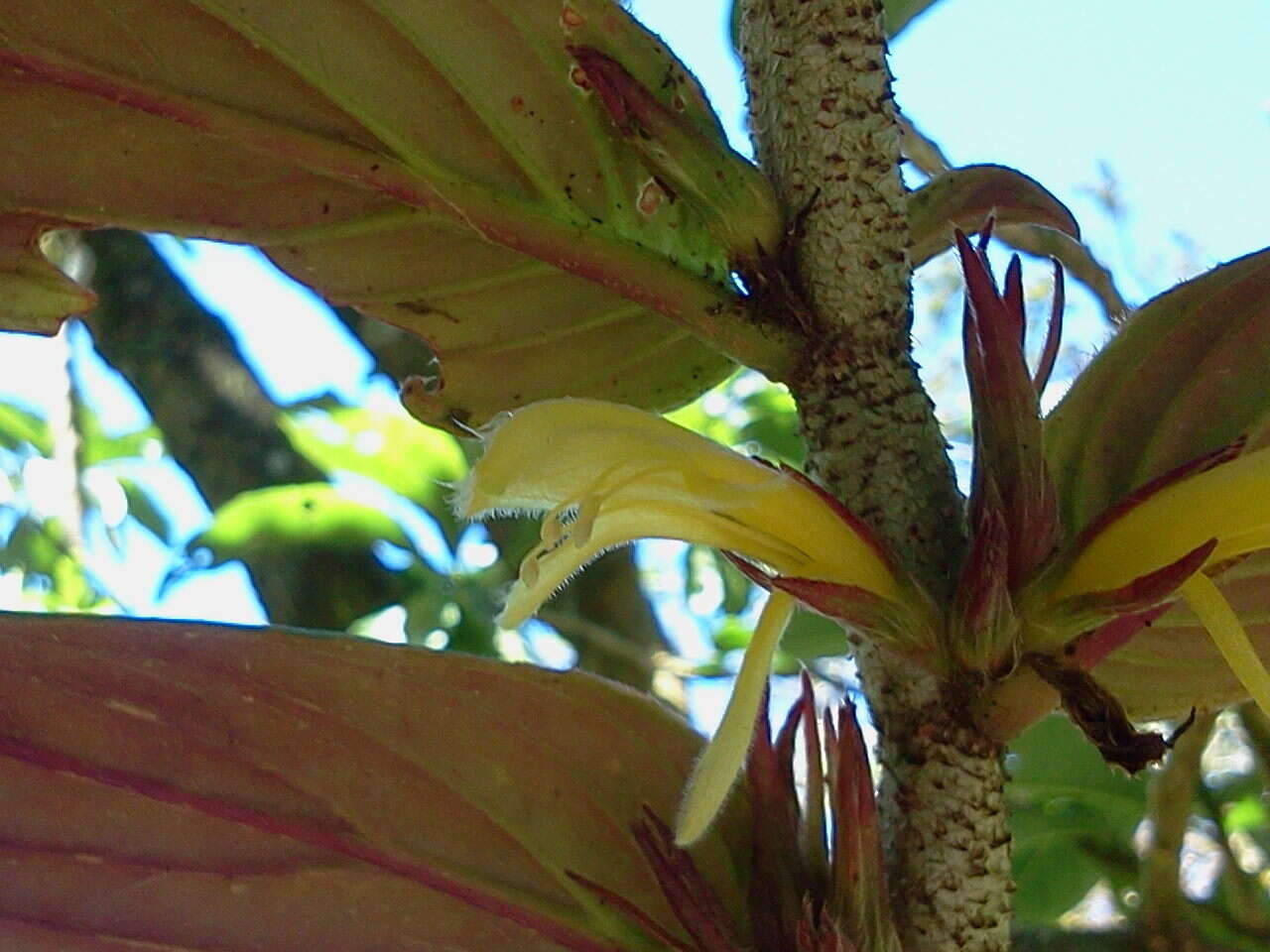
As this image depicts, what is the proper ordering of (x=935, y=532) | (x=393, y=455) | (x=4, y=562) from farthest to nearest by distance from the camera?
(x=4, y=562), (x=393, y=455), (x=935, y=532)

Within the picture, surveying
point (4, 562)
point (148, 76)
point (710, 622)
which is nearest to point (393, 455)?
point (710, 622)

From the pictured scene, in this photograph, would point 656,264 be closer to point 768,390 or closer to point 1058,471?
point 1058,471

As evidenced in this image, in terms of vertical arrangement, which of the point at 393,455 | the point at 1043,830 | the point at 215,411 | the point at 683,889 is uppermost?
the point at 215,411

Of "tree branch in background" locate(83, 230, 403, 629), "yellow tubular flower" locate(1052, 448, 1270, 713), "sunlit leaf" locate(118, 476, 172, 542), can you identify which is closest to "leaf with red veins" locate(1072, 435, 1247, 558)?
"yellow tubular flower" locate(1052, 448, 1270, 713)

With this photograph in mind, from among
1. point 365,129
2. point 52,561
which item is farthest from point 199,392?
point 365,129

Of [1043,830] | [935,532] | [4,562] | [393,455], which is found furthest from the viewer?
[4,562]

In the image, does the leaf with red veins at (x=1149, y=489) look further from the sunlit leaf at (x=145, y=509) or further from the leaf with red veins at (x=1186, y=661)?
the sunlit leaf at (x=145, y=509)

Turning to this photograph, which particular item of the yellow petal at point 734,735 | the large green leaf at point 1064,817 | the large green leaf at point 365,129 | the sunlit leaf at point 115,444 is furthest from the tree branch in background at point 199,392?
the yellow petal at point 734,735
